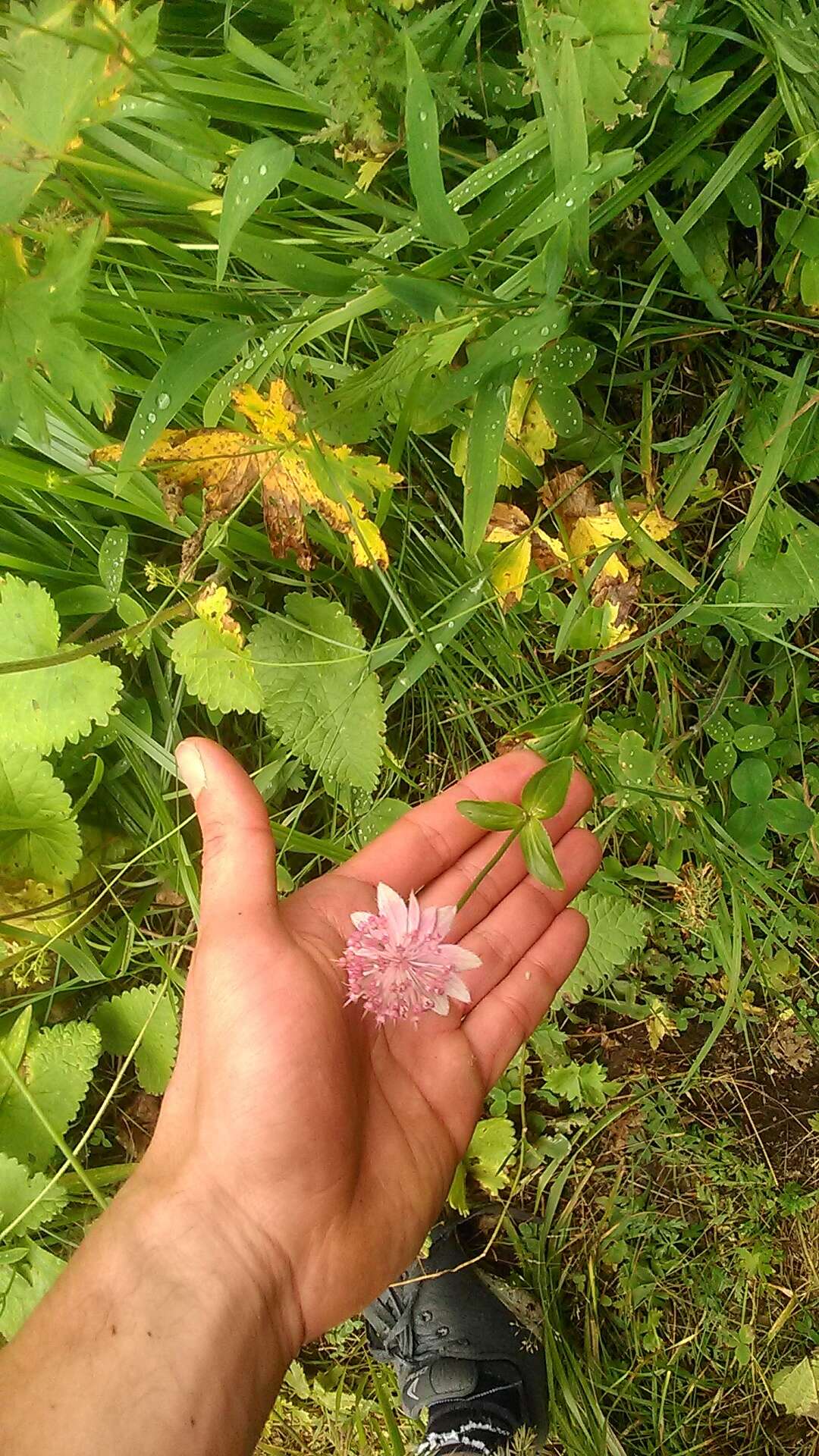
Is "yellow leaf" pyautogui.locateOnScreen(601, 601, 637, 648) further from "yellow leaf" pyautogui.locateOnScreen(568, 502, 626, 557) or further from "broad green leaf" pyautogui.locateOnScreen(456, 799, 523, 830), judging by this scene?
"broad green leaf" pyautogui.locateOnScreen(456, 799, 523, 830)

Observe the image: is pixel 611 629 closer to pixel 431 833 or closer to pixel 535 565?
pixel 535 565

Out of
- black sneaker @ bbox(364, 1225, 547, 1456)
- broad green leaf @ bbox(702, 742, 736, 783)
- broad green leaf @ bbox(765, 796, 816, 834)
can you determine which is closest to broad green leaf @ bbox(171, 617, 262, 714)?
broad green leaf @ bbox(702, 742, 736, 783)

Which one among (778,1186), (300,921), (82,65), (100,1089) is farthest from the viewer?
(100,1089)

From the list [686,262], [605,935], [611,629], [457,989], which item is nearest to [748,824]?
[605,935]

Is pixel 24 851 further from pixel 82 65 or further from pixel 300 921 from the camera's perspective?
pixel 82 65

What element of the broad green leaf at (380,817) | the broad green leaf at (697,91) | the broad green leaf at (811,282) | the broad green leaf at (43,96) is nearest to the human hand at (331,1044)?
the broad green leaf at (380,817)

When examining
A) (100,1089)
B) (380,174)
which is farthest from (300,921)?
(380,174)

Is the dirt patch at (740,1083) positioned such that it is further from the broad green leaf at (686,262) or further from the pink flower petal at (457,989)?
the broad green leaf at (686,262)
